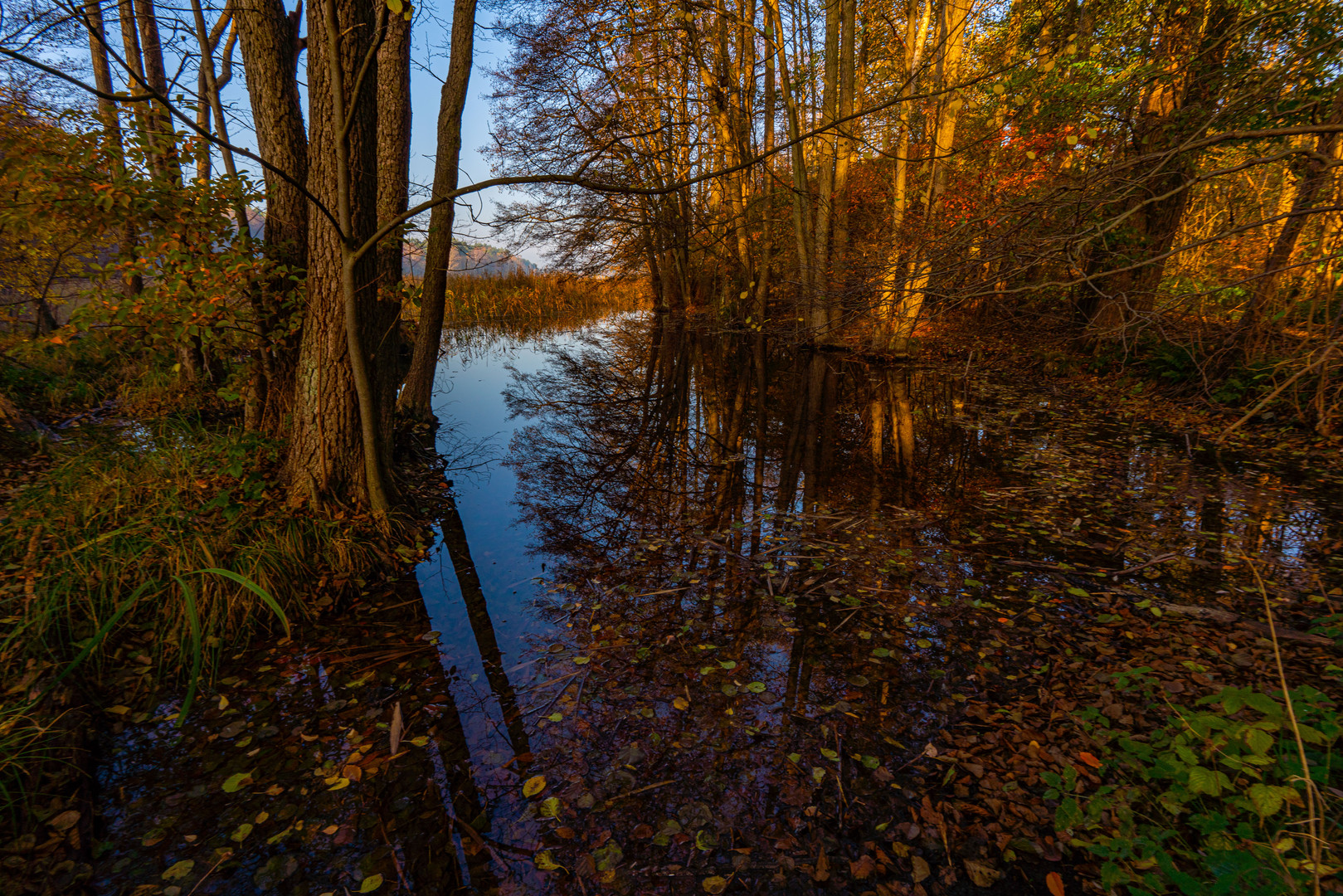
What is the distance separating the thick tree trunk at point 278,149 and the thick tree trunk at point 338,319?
0.50 m

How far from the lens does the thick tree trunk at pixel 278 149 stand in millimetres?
4699

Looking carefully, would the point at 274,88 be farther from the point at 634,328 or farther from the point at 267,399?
the point at 634,328

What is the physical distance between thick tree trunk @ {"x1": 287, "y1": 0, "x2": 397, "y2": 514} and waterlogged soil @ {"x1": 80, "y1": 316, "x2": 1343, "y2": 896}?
1012mm

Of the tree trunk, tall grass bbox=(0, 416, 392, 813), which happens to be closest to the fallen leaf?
tall grass bbox=(0, 416, 392, 813)

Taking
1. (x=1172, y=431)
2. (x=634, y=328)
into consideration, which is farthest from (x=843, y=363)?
(x=634, y=328)

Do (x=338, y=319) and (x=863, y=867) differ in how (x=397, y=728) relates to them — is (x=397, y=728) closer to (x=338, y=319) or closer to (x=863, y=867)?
(x=863, y=867)

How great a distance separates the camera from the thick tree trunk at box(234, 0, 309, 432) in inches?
185

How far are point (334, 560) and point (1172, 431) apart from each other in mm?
10373

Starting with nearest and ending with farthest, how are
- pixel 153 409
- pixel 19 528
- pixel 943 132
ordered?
1. pixel 19 528
2. pixel 153 409
3. pixel 943 132

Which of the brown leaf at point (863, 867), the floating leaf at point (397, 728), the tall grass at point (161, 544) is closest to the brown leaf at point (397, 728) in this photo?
the floating leaf at point (397, 728)

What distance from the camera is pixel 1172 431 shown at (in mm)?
7730

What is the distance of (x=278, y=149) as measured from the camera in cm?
488

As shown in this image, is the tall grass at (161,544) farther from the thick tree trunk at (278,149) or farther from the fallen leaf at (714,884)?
the fallen leaf at (714,884)

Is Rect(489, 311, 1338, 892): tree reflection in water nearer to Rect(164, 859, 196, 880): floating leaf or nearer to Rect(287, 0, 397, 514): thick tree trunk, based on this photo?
Rect(164, 859, 196, 880): floating leaf
